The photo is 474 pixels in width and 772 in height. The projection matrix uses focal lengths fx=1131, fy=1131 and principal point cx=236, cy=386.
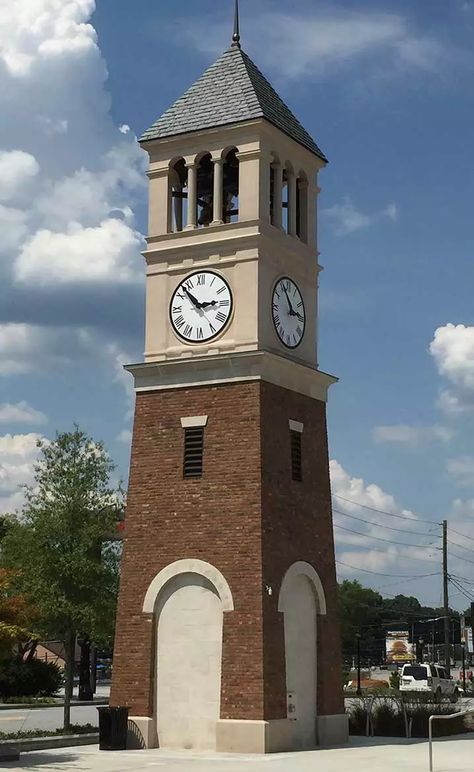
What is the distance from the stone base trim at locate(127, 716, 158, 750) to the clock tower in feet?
0.15

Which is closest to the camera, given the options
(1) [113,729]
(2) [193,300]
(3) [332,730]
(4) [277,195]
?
(1) [113,729]

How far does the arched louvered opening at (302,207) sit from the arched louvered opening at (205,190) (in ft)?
8.13

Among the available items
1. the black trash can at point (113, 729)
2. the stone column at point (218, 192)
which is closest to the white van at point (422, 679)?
the black trash can at point (113, 729)

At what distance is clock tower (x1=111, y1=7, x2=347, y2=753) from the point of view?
25.8 metres

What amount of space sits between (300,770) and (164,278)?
12.8 meters

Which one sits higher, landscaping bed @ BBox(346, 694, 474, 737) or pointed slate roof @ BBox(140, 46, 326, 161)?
pointed slate roof @ BBox(140, 46, 326, 161)

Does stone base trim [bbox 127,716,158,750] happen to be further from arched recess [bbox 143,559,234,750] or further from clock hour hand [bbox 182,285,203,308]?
clock hour hand [bbox 182,285,203,308]

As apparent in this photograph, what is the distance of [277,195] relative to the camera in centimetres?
2911

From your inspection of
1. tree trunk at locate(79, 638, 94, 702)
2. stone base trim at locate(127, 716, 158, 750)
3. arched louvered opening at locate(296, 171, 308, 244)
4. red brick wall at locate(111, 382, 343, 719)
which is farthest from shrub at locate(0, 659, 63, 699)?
arched louvered opening at locate(296, 171, 308, 244)

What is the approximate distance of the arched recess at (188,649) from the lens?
84.7ft

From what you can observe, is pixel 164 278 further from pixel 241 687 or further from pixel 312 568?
pixel 241 687

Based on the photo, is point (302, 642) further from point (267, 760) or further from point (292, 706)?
point (267, 760)

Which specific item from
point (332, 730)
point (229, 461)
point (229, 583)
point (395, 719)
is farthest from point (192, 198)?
point (395, 719)

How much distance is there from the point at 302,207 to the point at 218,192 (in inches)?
126
